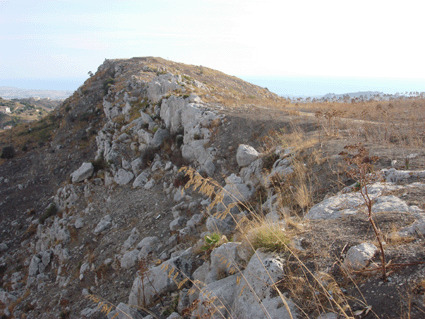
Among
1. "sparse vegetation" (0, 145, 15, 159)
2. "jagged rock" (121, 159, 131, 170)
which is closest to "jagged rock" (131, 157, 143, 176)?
"jagged rock" (121, 159, 131, 170)

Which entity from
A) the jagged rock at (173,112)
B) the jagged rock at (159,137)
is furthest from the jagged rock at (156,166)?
the jagged rock at (173,112)

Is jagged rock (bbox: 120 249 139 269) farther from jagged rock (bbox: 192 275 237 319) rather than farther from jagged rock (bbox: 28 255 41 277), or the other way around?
jagged rock (bbox: 28 255 41 277)

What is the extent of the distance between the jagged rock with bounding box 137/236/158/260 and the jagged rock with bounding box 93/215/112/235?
3.30 metres

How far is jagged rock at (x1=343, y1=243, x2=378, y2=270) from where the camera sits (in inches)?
98.3

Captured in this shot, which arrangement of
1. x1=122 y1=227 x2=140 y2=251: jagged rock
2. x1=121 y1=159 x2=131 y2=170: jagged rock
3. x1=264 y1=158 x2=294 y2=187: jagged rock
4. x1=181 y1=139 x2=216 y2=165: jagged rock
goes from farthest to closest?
x1=121 y1=159 x2=131 y2=170: jagged rock → x1=181 y1=139 x2=216 y2=165: jagged rock → x1=122 y1=227 x2=140 y2=251: jagged rock → x1=264 y1=158 x2=294 y2=187: jagged rock

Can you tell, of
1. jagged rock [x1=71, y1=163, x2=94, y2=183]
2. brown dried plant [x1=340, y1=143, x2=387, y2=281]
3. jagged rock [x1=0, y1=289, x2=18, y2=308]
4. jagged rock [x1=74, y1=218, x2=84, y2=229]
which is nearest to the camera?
brown dried plant [x1=340, y1=143, x2=387, y2=281]

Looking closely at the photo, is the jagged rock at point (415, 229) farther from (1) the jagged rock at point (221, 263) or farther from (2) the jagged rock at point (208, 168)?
(2) the jagged rock at point (208, 168)

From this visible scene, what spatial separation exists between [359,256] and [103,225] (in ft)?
35.6

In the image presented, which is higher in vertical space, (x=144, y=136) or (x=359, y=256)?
(x=144, y=136)

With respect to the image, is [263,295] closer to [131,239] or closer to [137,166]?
[131,239]

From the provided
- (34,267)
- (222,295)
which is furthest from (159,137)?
(222,295)

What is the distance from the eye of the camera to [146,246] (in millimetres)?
7879

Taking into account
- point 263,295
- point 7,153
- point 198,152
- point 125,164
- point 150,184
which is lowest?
point 7,153

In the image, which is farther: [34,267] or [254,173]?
[34,267]
